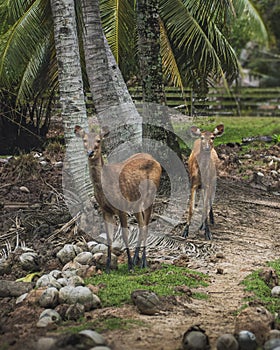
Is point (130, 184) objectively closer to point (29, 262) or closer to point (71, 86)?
point (29, 262)

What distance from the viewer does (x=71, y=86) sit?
30.3 ft

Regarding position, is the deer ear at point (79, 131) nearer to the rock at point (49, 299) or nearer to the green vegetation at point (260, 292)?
the rock at point (49, 299)

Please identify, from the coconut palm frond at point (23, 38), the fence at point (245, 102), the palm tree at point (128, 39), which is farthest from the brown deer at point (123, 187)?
the fence at point (245, 102)

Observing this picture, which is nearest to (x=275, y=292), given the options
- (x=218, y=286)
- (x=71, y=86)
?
(x=218, y=286)

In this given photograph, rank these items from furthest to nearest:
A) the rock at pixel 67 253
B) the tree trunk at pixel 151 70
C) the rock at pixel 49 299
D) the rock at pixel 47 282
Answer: the tree trunk at pixel 151 70 → the rock at pixel 67 253 → the rock at pixel 47 282 → the rock at pixel 49 299

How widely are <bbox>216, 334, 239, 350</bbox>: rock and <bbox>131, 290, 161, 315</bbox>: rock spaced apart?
3.37 ft

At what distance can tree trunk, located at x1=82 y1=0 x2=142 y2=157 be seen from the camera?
9.96 metres

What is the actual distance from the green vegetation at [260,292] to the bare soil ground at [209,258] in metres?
0.10

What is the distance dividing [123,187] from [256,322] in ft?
8.30

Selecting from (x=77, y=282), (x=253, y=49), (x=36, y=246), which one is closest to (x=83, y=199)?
(x=36, y=246)

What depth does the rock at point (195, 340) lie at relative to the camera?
5.18 meters

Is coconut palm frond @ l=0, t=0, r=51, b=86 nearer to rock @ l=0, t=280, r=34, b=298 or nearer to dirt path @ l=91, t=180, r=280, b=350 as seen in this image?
dirt path @ l=91, t=180, r=280, b=350

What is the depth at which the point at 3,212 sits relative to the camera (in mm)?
9789

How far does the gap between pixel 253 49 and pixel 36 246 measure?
26.1 meters
